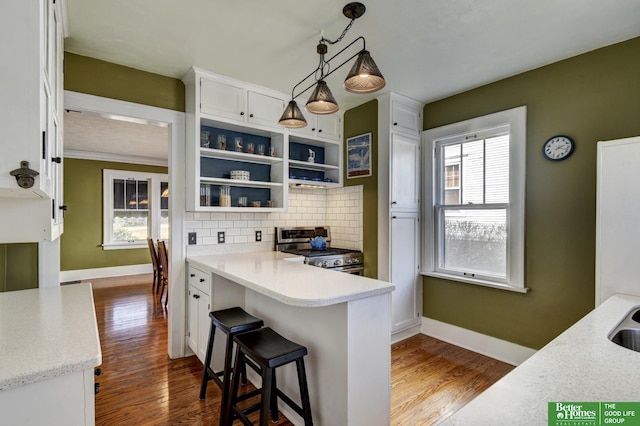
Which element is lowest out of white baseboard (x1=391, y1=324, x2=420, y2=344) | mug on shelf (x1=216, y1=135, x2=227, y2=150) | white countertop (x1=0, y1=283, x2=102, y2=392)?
white baseboard (x1=391, y1=324, x2=420, y2=344)

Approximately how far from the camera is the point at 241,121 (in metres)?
3.02

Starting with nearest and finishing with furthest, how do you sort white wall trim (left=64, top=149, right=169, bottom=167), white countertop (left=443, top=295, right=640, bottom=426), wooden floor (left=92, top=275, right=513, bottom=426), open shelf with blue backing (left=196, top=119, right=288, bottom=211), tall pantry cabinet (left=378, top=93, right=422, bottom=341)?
white countertop (left=443, top=295, right=640, bottom=426)
wooden floor (left=92, top=275, right=513, bottom=426)
open shelf with blue backing (left=196, top=119, right=288, bottom=211)
tall pantry cabinet (left=378, top=93, right=422, bottom=341)
white wall trim (left=64, top=149, right=169, bottom=167)

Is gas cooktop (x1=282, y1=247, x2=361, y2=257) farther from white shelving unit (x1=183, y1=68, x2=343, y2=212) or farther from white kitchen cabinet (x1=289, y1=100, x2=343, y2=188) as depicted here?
white kitchen cabinet (x1=289, y1=100, x2=343, y2=188)

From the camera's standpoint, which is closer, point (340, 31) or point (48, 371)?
point (48, 371)

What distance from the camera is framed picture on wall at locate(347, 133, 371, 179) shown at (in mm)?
3522

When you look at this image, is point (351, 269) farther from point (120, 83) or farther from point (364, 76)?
point (120, 83)

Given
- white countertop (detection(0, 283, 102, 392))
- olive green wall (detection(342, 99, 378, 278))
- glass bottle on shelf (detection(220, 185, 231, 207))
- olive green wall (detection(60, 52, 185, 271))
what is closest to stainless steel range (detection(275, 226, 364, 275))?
olive green wall (detection(342, 99, 378, 278))

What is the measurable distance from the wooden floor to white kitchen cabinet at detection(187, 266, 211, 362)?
22 centimetres

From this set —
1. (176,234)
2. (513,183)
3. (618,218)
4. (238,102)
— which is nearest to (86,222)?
(176,234)

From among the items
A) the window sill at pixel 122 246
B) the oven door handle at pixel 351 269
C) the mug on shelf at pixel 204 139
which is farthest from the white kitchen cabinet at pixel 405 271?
the window sill at pixel 122 246

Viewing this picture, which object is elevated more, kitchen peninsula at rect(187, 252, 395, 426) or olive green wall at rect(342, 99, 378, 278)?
olive green wall at rect(342, 99, 378, 278)

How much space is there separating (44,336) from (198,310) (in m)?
1.58

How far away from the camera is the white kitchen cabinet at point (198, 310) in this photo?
8.38ft

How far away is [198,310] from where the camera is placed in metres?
2.71
